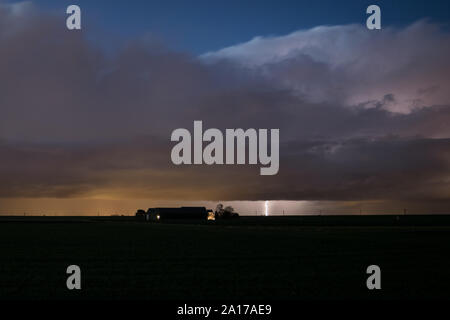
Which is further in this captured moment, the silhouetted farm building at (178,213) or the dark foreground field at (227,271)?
the silhouetted farm building at (178,213)

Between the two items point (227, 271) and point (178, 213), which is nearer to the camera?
point (227, 271)

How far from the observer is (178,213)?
149875 mm

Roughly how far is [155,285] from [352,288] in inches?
308

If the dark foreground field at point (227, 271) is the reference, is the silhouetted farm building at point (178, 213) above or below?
above

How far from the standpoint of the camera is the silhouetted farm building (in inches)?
5699

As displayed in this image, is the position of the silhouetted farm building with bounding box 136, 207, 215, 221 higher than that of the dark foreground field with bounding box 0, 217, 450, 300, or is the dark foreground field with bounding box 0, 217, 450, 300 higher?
the silhouetted farm building with bounding box 136, 207, 215, 221

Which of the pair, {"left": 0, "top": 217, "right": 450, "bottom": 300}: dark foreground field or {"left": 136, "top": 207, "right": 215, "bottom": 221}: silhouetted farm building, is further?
{"left": 136, "top": 207, "right": 215, "bottom": 221}: silhouetted farm building

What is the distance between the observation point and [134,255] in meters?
32.9

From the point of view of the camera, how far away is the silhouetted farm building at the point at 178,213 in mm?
144750

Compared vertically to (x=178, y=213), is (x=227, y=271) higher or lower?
lower
